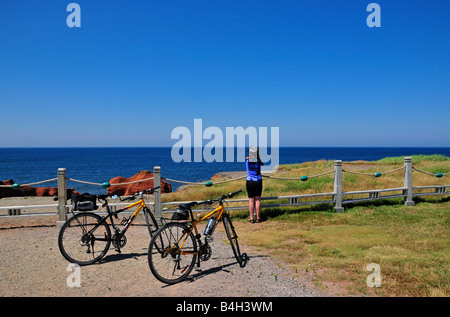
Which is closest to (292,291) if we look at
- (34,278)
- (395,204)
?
(34,278)

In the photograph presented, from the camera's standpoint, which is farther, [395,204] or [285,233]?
[395,204]

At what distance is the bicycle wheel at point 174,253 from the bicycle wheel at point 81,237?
1.46 metres

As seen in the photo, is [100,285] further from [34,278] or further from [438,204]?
[438,204]

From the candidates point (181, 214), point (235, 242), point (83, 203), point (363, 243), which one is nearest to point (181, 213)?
point (181, 214)

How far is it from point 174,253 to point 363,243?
455 cm

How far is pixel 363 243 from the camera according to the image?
24.6ft

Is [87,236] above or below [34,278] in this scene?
above

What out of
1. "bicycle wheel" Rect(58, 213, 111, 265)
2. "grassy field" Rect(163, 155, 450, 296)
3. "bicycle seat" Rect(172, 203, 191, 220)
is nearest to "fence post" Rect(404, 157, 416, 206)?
"grassy field" Rect(163, 155, 450, 296)

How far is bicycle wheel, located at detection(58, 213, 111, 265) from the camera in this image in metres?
6.23

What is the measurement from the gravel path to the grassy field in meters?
0.56

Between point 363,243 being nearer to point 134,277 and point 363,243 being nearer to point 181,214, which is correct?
point 181,214

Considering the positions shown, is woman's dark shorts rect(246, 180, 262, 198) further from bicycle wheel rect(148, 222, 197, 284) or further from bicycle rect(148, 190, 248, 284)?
bicycle wheel rect(148, 222, 197, 284)
